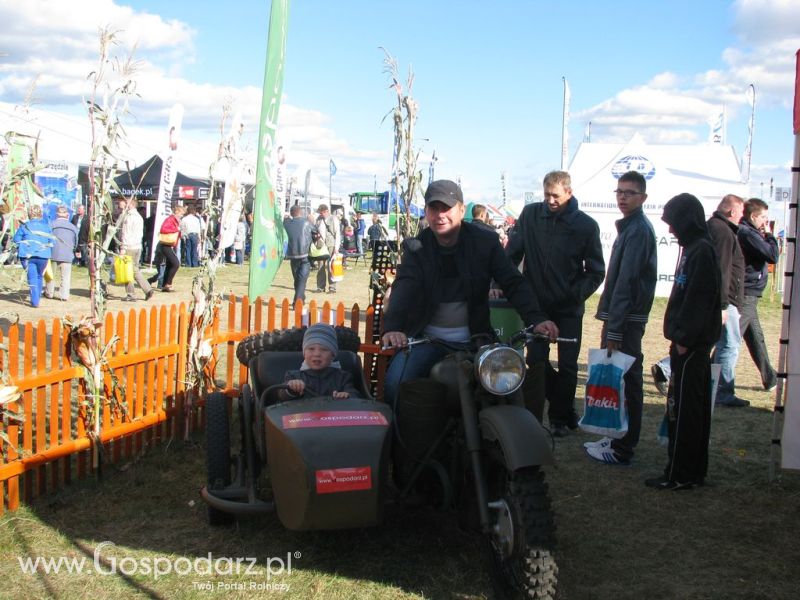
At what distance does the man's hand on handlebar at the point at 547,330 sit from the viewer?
3.86 m

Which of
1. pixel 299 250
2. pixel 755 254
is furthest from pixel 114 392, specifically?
pixel 299 250

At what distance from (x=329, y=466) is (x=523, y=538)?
871 millimetres

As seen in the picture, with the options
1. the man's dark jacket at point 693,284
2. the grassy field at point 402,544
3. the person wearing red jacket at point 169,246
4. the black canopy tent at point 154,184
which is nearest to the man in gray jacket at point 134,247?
the person wearing red jacket at point 169,246

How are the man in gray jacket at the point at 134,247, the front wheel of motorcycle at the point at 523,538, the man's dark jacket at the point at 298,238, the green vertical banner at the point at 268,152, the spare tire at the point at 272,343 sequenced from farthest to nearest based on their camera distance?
the man's dark jacket at the point at 298,238, the man in gray jacket at the point at 134,247, the green vertical banner at the point at 268,152, the spare tire at the point at 272,343, the front wheel of motorcycle at the point at 523,538

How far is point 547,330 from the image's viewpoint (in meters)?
3.90

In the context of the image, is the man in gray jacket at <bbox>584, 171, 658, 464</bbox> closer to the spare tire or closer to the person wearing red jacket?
the spare tire

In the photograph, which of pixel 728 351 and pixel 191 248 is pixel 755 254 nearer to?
pixel 728 351

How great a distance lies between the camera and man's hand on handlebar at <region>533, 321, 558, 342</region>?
386 centimetres

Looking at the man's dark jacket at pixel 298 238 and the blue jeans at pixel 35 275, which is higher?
the man's dark jacket at pixel 298 238

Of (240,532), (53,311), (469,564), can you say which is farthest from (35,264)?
(469,564)

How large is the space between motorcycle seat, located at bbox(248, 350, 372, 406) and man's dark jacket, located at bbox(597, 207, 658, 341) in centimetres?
185

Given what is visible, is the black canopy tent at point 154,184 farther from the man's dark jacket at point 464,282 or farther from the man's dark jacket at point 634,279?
the man's dark jacket at point 464,282

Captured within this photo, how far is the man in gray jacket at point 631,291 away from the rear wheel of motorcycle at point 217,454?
2548 millimetres

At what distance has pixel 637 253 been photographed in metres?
5.34
